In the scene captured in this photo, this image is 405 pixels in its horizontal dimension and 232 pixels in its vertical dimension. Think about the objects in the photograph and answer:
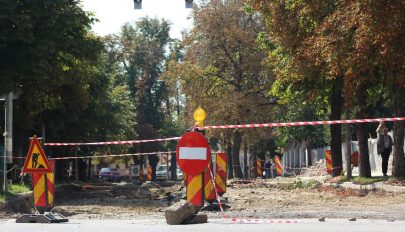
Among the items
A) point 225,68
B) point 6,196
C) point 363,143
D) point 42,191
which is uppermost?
point 225,68

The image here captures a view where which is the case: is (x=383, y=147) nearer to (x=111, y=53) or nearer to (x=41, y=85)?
(x=41, y=85)

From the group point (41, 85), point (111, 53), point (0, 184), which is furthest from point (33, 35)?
point (111, 53)

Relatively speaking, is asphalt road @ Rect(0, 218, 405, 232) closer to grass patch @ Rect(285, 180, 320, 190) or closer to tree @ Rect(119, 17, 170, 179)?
grass patch @ Rect(285, 180, 320, 190)

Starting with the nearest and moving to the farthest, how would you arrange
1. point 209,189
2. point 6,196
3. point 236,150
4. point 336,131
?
point 209,189 → point 6,196 → point 336,131 → point 236,150

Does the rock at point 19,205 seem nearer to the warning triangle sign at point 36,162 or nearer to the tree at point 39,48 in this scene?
the tree at point 39,48

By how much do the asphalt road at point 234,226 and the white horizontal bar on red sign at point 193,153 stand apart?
110 centimetres

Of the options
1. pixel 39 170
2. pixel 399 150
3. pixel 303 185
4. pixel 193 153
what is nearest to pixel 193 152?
pixel 193 153

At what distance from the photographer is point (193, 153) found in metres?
12.5

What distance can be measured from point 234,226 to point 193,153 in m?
1.44

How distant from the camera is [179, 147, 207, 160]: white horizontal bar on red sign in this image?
1253 cm

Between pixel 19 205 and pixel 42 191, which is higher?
pixel 42 191

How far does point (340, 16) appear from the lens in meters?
21.3

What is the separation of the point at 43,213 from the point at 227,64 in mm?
37158

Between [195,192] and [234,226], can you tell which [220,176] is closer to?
[195,192]
